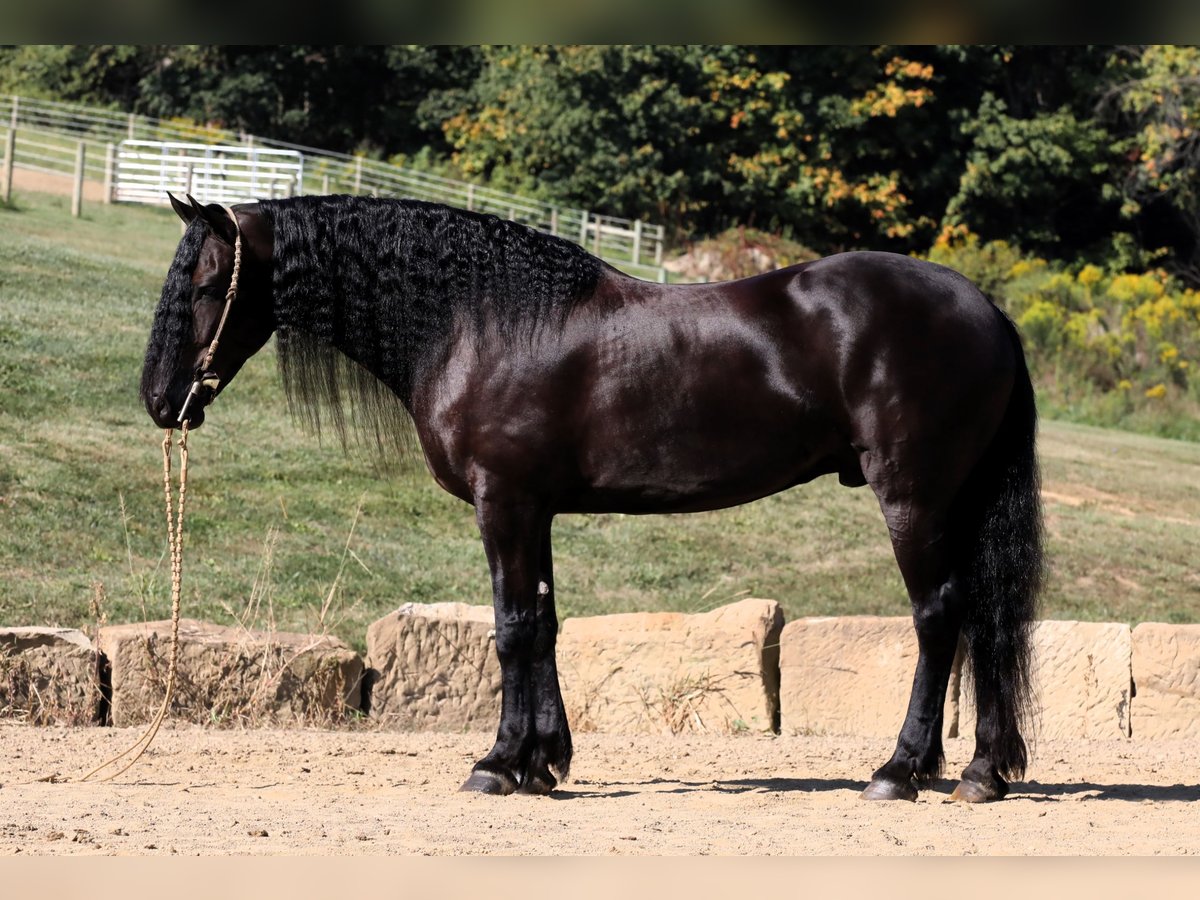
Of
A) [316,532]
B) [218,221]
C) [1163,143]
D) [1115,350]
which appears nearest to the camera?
[218,221]

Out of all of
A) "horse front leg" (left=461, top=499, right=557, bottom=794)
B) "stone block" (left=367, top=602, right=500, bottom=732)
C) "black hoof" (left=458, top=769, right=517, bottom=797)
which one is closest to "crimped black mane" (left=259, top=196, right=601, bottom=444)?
"horse front leg" (left=461, top=499, right=557, bottom=794)

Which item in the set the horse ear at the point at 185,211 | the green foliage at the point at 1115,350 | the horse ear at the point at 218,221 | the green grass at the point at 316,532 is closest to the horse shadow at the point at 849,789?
the horse ear at the point at 218,221

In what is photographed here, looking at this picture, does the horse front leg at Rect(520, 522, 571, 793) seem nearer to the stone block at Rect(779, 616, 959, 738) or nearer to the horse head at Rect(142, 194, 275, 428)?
the horse head at Rect(142, 194, 275, 428)

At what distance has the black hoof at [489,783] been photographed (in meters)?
5.68

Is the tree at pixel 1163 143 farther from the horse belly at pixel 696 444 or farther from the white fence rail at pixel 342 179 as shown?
the horse belly at pixel 696 444

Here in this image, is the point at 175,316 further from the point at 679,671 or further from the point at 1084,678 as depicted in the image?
the point at 1084,678

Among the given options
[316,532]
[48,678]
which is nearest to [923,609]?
[48,678]

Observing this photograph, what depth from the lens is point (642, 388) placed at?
568 cm

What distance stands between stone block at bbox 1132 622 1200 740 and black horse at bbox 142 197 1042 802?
238 centimetres

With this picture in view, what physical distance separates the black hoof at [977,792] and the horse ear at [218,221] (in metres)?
3.49

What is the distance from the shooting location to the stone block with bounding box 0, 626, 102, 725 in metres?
7.27

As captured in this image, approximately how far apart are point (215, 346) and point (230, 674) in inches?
96.3

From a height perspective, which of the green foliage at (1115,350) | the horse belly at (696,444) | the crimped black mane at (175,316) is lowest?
the horse belly at (696,444)

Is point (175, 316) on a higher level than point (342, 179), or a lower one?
lower
